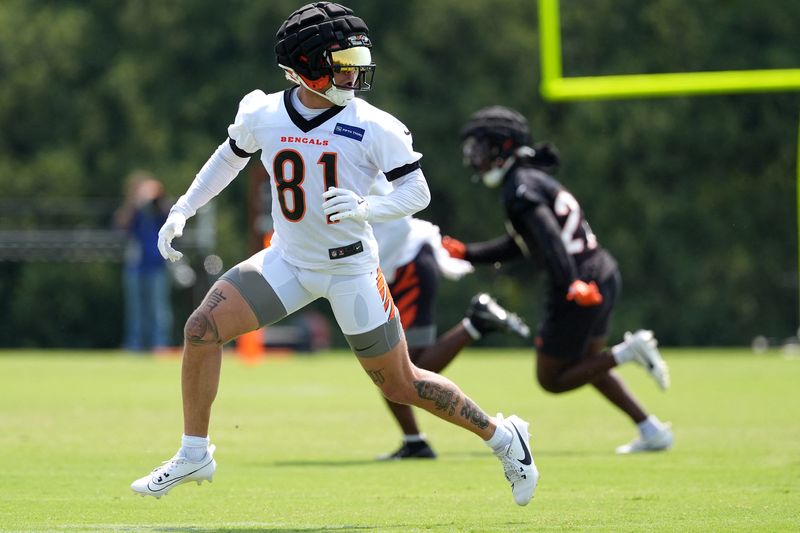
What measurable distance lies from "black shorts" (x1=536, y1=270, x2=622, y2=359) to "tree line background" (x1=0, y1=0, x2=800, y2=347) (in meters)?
12.9

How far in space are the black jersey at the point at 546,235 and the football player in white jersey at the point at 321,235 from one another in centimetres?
267

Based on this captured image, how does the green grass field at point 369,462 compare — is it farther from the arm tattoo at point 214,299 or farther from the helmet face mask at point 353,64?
the helmet face mask at point 353,64

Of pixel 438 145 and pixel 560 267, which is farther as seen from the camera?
pixel 438 145

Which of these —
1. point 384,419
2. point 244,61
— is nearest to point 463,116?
point 244,61

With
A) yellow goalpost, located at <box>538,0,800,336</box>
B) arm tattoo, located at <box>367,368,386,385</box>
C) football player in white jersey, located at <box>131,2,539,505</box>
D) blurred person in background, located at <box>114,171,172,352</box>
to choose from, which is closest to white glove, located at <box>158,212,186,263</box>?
football player in white jersey, located at <box>131,2,539,505</box>

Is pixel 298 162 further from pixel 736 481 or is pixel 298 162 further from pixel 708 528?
pixel 736 481

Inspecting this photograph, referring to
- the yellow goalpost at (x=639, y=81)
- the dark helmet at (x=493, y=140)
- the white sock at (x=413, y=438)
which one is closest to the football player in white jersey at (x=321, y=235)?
the white sock at (x=413, y=438)

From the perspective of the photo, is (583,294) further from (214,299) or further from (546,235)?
(214,299)

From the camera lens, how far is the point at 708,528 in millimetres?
5891

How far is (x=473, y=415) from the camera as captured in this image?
6500 mm

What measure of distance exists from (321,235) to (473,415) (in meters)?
1.03

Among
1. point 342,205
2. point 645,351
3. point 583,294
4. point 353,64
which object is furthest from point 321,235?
point 645,351

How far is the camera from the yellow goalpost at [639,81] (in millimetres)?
14648

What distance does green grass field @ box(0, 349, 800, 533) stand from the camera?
20.5ft
